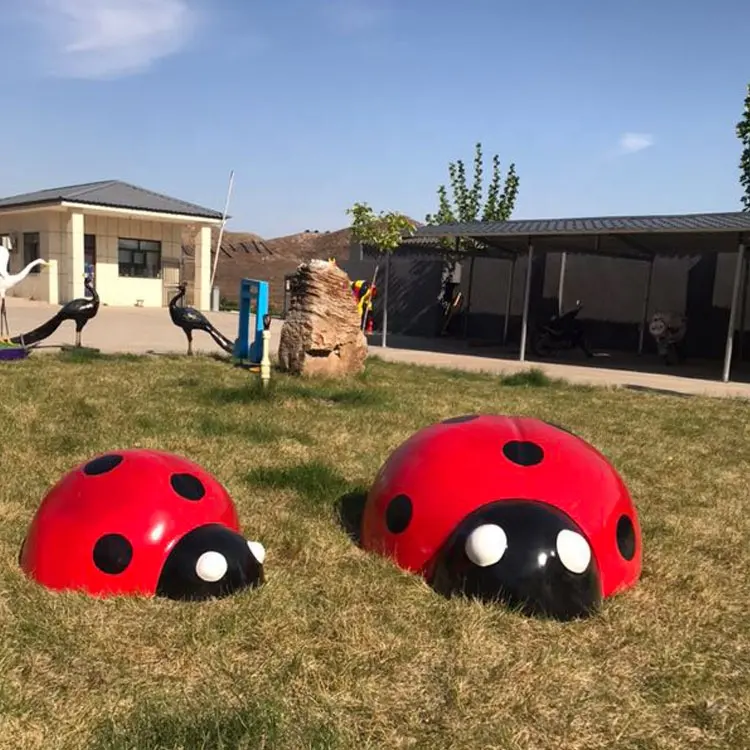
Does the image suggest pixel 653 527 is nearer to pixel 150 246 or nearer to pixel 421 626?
pixel 421 626

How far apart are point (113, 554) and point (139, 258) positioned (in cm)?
2548

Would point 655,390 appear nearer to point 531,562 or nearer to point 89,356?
point 89,356

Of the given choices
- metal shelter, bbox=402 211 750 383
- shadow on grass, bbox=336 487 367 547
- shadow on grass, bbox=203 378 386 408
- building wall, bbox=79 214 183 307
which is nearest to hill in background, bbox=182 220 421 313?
building wall, bbox=79 214 183 307

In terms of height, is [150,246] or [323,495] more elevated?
[150,246]

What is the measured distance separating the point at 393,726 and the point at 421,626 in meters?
0.79

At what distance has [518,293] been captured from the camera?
69.7 feet

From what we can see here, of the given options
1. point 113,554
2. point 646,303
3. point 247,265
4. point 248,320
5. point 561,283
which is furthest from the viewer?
point 247,265

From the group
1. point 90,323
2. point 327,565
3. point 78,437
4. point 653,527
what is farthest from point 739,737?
point 90,323

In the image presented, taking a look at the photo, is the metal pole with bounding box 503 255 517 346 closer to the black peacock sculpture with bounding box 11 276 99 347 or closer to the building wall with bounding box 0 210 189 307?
the black peacock sculpture with bounding box 11 276 99 347

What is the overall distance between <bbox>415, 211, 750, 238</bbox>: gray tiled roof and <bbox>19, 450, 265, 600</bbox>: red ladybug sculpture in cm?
1133

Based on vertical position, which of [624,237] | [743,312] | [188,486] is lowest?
[188,486]

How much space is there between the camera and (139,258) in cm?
2769

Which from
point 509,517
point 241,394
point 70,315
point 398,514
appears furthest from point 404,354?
point 509,517

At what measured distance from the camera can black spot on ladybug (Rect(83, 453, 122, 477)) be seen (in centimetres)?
392
